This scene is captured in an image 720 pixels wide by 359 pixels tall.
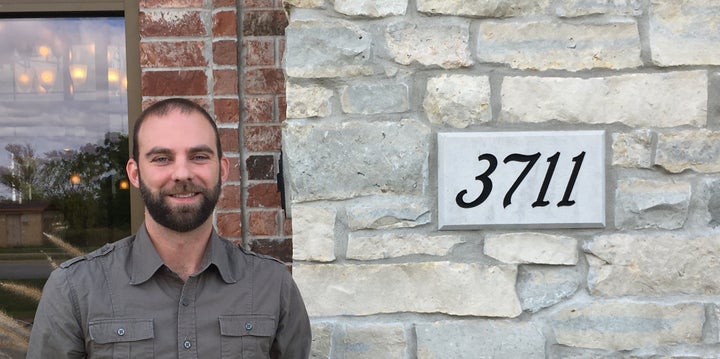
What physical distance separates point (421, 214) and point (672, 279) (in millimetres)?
799

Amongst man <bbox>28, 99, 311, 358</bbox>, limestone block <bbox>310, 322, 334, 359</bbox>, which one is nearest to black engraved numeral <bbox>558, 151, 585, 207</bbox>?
limestone block <bbox>310, 322, 334, 359</bbox>

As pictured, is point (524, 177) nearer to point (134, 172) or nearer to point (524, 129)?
point (524, 129)

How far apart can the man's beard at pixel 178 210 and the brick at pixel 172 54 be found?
136 cm

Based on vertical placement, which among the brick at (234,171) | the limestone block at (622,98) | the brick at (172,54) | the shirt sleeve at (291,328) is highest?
the brick at (172,54)

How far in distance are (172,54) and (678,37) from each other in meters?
1.85

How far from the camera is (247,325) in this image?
1.84 m

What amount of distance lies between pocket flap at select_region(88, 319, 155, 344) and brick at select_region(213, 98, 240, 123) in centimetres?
144

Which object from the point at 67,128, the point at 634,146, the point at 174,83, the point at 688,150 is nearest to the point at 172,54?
the point at 174,83

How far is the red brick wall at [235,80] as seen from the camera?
3.09m

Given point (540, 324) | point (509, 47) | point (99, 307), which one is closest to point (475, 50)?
point (509, 47)

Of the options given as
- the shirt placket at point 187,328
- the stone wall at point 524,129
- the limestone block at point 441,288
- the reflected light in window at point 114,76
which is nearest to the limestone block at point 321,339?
the stone wall at point 524,129

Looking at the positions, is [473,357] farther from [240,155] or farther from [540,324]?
[240,155]

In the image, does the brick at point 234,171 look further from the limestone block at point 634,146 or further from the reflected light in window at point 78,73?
the limestone block at point 634,146

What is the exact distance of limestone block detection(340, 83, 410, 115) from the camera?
245cm
